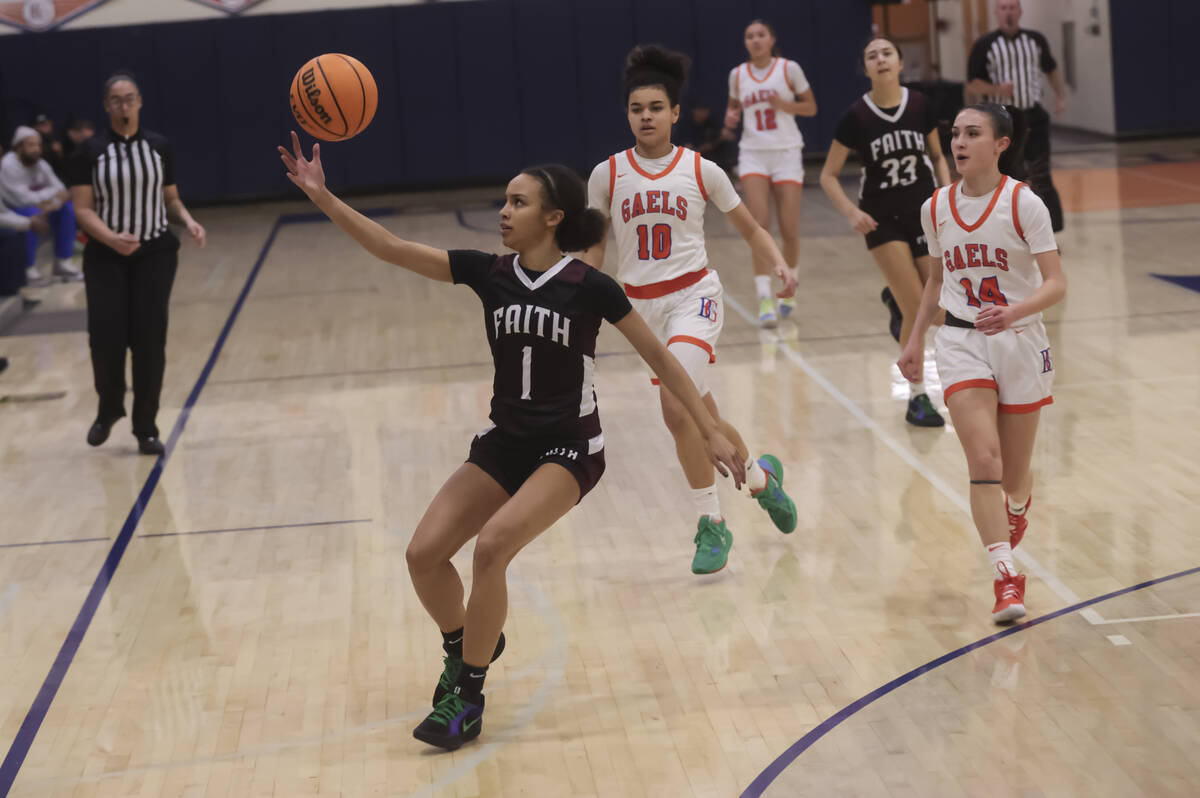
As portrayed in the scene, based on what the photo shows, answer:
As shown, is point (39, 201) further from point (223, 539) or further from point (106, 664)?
point (106, 664)

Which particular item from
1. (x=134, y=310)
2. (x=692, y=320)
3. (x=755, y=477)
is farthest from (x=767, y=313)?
(x=692, y=320)

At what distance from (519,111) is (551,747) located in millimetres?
17056

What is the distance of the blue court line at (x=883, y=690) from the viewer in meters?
3.92

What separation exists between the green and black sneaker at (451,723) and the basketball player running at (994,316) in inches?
70.7

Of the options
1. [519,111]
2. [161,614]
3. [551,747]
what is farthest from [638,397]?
[519,111]

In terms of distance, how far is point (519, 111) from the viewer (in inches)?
805

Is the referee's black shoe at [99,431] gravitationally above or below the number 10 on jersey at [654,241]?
below

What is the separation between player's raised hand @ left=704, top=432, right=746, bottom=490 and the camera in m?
4.03

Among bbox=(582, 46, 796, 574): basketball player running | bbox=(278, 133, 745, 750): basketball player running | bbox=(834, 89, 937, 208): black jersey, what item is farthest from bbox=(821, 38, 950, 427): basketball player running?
bbox=(278, 133, 745, 750): basketball player running

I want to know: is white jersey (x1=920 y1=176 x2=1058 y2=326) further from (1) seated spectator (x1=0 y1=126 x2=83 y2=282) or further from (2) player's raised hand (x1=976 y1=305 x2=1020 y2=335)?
(1) seated spectator (x1=0 y1=126 x2=83 y2=282)

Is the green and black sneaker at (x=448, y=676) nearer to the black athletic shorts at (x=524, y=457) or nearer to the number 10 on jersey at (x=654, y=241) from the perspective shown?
the black athletic shorts at (x=524, y=457)

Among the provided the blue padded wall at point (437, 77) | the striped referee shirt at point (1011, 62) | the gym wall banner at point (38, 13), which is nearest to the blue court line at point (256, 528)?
the striped referee shirt at point (1011, 62)

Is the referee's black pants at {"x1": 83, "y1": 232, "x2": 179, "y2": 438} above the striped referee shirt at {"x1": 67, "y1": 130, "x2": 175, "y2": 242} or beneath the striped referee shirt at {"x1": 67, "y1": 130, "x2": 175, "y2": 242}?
beneath

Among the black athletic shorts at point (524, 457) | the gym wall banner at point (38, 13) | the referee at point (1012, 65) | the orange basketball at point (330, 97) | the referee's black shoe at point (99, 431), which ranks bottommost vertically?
the referee's black shoe at point (99, 431)
